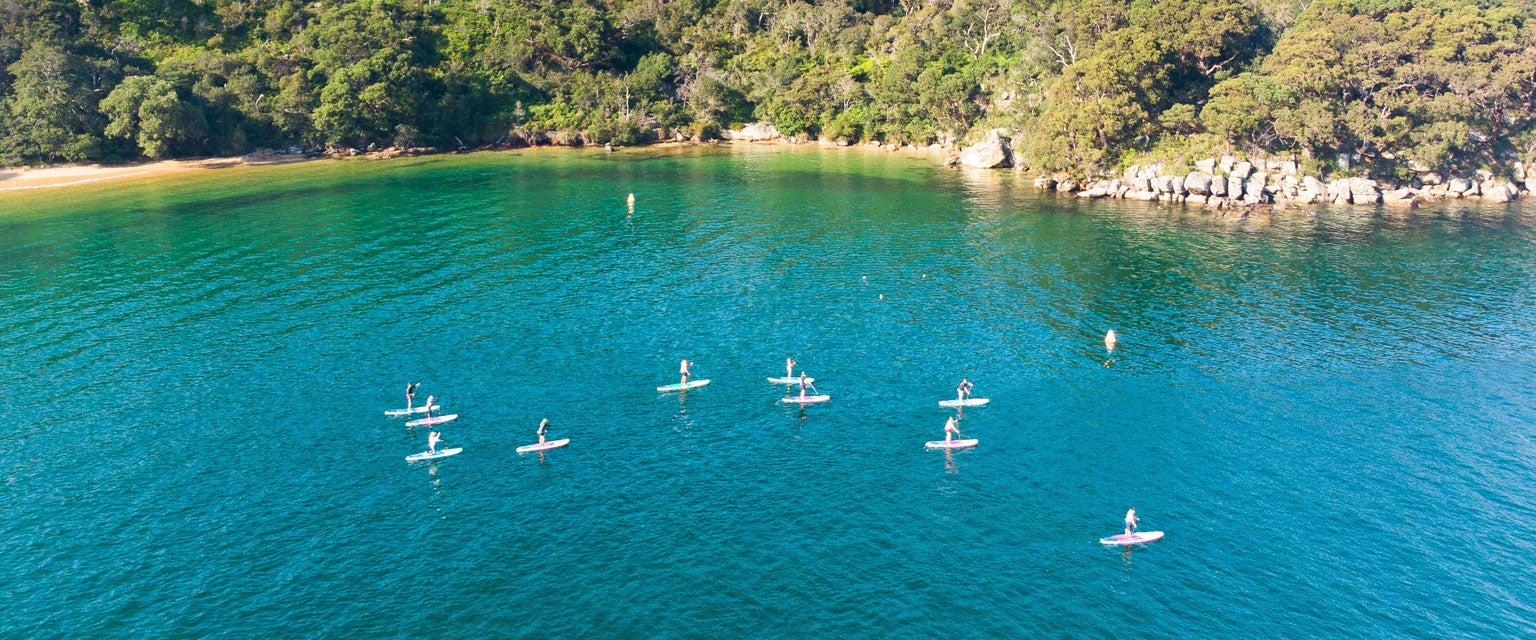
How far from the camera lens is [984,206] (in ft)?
431

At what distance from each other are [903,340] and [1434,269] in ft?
206

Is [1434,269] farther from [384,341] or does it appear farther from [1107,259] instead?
[384,341]

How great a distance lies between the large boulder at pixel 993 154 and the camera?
165500mm

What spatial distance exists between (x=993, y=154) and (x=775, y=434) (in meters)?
117

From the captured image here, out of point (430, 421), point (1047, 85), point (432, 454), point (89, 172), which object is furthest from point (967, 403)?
point (89, 172)

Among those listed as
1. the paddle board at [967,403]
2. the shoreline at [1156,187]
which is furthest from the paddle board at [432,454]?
the shoreline at [1156,187]

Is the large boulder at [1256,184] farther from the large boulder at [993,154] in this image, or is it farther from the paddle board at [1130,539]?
the paddle board at [1130,539]

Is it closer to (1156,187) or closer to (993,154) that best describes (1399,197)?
(1156,187)

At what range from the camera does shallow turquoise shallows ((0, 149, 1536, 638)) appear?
45625 millimetres

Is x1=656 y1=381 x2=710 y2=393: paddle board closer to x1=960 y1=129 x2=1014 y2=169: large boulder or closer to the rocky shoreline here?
the rocky shoreline

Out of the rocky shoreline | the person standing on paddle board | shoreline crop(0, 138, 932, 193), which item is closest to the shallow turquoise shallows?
the person standing on paddle board

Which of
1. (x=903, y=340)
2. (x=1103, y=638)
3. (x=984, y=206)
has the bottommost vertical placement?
(x=1103, y=638)

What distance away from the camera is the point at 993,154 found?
166 m

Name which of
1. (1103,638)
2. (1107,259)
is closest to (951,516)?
(1103,638)
